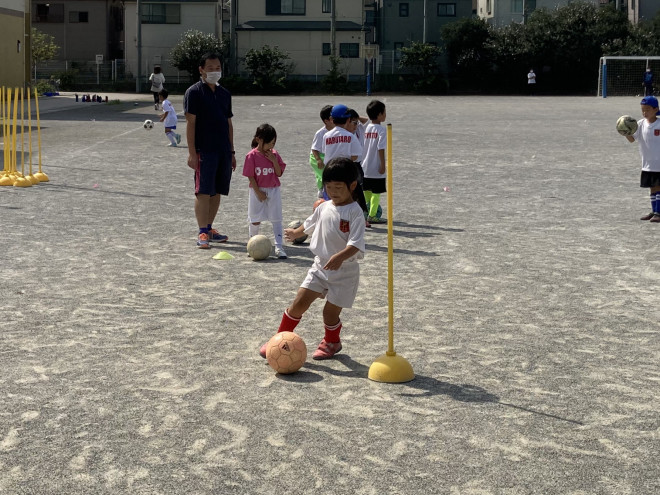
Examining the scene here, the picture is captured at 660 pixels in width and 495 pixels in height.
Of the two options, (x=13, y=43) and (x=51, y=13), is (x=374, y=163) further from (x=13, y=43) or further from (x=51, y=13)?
(x=51, y=13)

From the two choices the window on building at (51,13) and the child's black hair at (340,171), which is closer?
the child's black hair at (340,171)

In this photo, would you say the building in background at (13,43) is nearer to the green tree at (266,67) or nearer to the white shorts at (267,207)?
the green tree at (266,67)

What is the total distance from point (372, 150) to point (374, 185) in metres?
0.44

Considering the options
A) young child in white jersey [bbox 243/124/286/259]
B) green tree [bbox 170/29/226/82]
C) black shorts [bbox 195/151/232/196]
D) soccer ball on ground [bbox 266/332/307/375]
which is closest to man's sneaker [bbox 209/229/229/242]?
black shorts [bbox 195/151/232/196]

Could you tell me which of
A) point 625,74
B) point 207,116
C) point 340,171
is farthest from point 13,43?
point 340,171

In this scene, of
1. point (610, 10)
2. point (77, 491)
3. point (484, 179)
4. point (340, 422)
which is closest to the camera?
point (77, 491)

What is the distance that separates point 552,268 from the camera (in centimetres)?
1012

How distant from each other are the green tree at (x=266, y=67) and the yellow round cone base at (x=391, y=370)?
59.6 metres

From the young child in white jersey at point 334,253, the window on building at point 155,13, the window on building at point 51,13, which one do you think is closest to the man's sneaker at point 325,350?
the young child in white jersey at point 334,253

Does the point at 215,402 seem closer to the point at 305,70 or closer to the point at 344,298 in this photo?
the point at 344,298

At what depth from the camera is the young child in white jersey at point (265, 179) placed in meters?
10.5

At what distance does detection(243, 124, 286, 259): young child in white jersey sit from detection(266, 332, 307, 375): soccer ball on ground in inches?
159

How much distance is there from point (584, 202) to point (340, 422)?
9.91m

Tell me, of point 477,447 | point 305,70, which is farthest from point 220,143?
point 305,70
